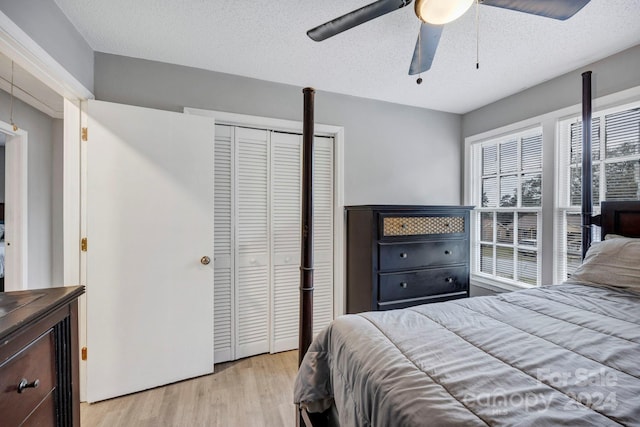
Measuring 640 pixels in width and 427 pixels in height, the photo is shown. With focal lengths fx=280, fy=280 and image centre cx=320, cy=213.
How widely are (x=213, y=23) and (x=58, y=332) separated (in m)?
1.78

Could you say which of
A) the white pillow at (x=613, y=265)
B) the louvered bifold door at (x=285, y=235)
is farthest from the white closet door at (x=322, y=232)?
the white pillow at (x=613, y=265)

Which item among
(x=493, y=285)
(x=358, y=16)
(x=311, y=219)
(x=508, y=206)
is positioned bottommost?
(x=493, y=285)

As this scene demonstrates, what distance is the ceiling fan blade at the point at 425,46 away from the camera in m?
1.42

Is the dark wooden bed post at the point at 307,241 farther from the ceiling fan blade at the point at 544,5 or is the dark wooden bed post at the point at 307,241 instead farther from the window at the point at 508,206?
the window at the point at 508,206

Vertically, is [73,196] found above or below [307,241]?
above

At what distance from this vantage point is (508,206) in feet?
9.41

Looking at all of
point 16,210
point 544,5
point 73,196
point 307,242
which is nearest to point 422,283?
point 307,242

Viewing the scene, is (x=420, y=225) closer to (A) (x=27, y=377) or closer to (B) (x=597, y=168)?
(B) (x=597, y=168)

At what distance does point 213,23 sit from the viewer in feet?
5.67

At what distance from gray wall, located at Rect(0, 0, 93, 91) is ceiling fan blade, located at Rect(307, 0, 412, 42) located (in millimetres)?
1299

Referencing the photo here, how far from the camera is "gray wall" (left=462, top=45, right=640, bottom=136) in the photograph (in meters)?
1.98

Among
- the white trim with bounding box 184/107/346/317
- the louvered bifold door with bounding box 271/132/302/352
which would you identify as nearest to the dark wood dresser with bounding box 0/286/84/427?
the louvered bifold door with bounding box 271/132/302/352

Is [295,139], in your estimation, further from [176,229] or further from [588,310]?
[588,310]

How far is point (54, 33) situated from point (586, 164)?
3.42 m
